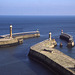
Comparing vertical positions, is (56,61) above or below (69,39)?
below

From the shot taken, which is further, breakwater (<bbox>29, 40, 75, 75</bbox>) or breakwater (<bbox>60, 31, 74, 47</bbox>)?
breakwater (<bbox>60, 31, 74, 47</bbox>)

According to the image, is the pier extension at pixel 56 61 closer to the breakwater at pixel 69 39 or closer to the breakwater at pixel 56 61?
the breakwater at pixel 56 61

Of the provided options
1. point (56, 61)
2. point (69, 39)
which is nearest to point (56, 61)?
point (56, 61)

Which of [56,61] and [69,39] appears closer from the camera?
[56,61]

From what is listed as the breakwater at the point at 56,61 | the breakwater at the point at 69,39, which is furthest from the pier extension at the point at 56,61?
the breakwater at the point at 69,39

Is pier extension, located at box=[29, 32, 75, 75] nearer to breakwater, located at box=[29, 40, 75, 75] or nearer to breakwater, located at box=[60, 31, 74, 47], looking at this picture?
breakwater, located at box=[29, 40, 75, 75]

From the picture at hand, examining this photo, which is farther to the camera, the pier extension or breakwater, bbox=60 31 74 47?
breakwater, bbox=60 31 74 47

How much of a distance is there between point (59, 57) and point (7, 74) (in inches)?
416

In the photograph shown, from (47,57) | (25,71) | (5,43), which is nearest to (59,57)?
(47,57)

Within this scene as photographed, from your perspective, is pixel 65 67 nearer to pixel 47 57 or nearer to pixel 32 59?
pixel 47 57

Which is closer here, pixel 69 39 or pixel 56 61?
pixel 56 61

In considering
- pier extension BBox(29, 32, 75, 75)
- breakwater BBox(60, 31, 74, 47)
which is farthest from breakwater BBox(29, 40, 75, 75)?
breakwater BBox(60, 31, 74, 47)

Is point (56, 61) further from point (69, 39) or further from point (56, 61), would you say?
point (69, 39)

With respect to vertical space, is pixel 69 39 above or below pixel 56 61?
above
